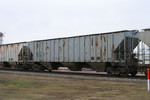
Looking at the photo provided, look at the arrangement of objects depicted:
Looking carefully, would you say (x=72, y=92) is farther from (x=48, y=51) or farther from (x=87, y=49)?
(x=48, y=51)

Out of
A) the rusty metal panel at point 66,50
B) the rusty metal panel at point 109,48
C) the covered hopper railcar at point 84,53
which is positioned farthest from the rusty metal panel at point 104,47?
the rusty metal panel at point 66,50

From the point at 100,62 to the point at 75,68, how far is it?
148 inches

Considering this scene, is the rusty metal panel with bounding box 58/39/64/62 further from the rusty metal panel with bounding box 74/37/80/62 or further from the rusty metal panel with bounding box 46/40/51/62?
the rusty metal panel with bounding box 74/37/80/62

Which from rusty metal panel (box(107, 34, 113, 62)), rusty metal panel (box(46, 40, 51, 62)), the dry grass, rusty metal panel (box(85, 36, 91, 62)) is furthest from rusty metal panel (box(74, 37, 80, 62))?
the dry grass

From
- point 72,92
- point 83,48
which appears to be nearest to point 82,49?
point 83,48

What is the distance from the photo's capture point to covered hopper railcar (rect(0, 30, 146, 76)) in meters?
17.4

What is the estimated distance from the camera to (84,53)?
19.9m

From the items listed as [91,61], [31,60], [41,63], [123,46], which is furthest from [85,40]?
[31,60]

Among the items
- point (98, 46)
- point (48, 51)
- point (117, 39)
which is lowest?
point (48, 51)

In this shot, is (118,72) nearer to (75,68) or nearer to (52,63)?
(75,68)

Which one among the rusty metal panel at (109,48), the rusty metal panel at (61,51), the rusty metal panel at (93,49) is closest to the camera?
the rusty metal panel at (109,48)

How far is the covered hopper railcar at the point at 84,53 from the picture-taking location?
1739 centimetres

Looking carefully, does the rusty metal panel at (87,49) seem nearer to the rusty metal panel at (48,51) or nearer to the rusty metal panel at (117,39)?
the rusty metal panel at (117,39)

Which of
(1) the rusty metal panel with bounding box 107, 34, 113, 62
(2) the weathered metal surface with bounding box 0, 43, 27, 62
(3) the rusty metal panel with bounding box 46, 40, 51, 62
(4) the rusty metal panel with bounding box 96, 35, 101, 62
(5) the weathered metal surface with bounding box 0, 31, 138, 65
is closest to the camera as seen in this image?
(5) the weathered metal surface with bounding box 0, 31, 138, 65
